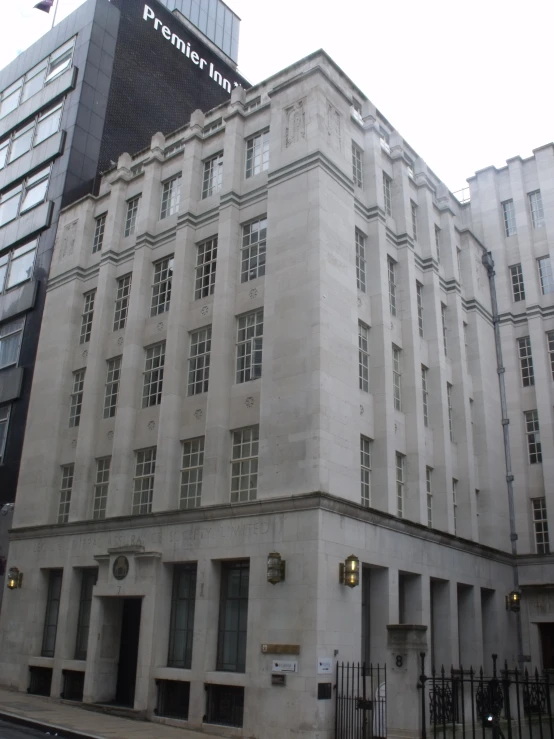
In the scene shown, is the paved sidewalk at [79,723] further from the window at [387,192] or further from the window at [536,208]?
the window at [536,208]

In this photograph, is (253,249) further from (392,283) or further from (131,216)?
(131,216)

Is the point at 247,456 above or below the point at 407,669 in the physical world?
above

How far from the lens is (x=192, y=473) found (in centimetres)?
2586

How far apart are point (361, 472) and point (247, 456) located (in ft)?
13.4

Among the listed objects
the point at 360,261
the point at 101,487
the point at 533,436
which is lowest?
the point at 101,487

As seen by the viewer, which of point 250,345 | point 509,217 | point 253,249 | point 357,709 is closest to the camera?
point 357,709

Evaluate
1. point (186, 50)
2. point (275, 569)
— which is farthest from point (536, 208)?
point (186, 50)

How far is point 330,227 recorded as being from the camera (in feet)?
81.8

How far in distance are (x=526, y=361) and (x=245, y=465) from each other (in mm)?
18730

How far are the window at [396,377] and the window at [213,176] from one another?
32.8ft

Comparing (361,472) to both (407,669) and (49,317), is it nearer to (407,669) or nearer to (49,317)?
(407,669)

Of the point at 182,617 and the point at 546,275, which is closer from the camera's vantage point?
the point at 182,617

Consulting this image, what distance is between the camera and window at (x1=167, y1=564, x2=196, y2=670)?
23.9 m

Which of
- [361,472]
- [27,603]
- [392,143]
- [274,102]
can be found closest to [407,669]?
A: [361,472]
